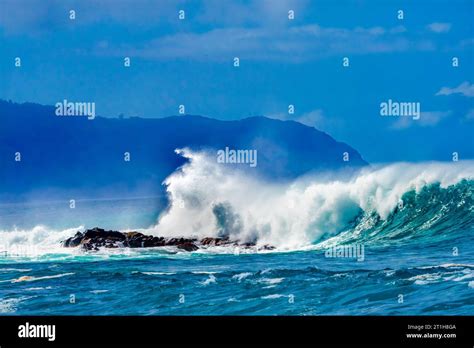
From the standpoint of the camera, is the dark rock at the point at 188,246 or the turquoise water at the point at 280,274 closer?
the turquoise water at the point at 280,274

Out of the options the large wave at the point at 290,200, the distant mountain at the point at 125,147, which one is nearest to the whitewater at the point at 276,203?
the large wave at the point at 290,200

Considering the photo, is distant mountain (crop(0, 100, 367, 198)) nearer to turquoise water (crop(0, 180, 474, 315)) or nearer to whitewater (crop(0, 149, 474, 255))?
whitewater (crop(0, 149, 474, 255))

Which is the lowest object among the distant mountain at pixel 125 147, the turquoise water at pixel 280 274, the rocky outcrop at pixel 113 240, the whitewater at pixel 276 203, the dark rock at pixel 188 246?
the turquoise water at pixel 280 274

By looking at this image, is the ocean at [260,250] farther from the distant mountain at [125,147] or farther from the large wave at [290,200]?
the distant mountain at [125,147]

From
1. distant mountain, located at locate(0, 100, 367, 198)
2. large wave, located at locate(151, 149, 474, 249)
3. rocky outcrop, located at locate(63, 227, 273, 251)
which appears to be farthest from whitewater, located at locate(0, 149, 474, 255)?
distant mountain, located at locate(0, 100, 367, 198)
